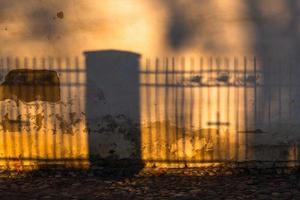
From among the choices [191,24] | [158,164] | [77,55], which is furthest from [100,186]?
[191,24]

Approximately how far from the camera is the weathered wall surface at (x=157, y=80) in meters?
8.58

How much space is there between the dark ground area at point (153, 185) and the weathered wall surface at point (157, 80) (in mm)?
271

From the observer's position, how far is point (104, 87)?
873 centimetres

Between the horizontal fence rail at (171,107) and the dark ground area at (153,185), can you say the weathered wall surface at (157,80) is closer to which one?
the horizontal fence rail at (171,107)

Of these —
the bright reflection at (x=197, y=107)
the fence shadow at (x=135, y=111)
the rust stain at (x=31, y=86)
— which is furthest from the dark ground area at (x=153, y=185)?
the rust stain at (x=31, y=86)

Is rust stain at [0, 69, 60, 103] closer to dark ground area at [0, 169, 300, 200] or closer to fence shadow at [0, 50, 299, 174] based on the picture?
fence shadow at [0, 50, 299, 174]

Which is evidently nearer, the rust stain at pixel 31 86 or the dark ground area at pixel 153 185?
the dark ground area at pixel 153 185

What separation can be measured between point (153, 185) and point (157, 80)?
1.51m

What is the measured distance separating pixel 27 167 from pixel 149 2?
2.92 m

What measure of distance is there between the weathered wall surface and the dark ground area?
271mm

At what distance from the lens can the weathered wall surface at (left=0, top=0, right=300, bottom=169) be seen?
8578mm

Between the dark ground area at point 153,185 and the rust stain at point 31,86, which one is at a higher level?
the rust stain at point 31,86

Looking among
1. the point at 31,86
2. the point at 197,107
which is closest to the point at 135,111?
the point at 197,107

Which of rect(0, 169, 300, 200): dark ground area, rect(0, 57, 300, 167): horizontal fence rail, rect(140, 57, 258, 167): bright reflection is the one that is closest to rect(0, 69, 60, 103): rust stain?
rect(0, 57, 300, 167): horizontal fence rail
